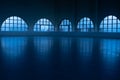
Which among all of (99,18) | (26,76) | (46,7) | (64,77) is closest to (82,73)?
(64,77)

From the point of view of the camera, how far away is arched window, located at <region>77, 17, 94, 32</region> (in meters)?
39.4

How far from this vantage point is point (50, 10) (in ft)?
134

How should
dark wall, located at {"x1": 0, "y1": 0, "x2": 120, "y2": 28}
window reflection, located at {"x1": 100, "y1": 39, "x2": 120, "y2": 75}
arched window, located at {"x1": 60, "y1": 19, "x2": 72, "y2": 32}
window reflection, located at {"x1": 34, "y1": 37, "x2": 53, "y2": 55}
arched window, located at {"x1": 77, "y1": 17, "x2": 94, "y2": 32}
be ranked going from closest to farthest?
window reflection, located at {"x1": 100, "y1": 39, "x2": 120, "y2": 75}
window reflection, located at {"x1": 34, "y1": 37, "x2": 53, "y2": 55}
dark wall, located at {"x1": 0, "y1": 0, "x2": 120, "y2": 28}
arched window, located at {"x1": 77, "y1": 17, "x2": 94, "y2": 32}
arched window, located at {"x1": 60, "y1": 19, "x2": 72, "y2": 32}

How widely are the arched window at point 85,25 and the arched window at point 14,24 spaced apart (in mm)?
9373

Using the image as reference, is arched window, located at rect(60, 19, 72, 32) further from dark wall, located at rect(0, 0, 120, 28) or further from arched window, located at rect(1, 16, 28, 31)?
arched window, located at rect(1, 16, 28, 31)

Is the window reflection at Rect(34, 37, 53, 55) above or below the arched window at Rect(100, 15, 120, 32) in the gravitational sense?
below

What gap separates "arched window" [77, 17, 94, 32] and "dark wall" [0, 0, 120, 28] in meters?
0.78

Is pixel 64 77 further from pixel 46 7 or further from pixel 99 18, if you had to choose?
pixel 46 7

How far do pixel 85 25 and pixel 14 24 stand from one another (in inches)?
493

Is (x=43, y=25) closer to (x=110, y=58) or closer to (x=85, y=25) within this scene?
(x=85, y=25)

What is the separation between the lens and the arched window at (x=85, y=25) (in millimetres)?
39409

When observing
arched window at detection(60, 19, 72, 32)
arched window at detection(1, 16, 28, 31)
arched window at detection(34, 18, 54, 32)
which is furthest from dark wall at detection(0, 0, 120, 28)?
arched window at detection(1, 16, 28, 31)

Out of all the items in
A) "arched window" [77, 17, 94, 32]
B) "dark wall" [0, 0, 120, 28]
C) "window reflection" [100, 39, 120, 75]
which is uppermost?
"dark wall" [0, 0, 120, 28]

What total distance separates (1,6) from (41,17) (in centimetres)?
687
